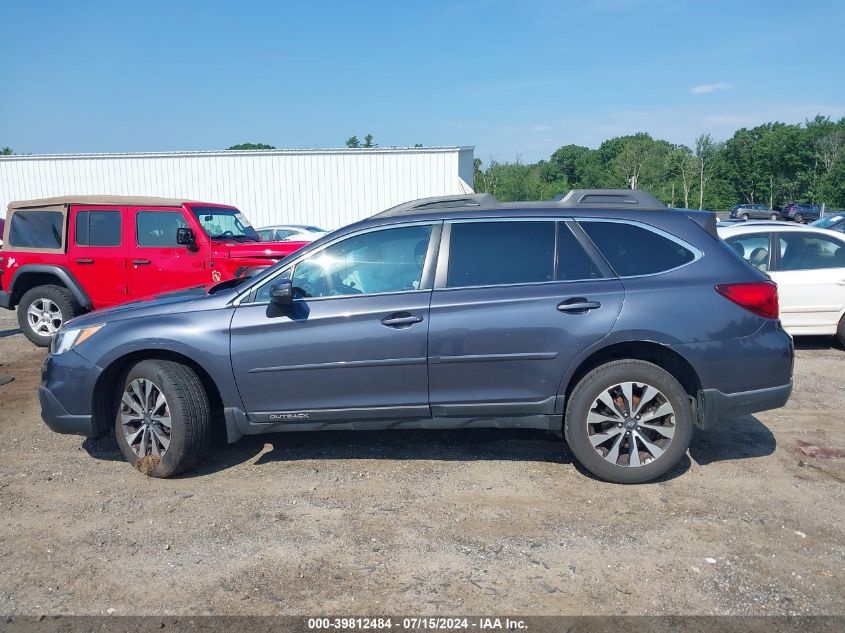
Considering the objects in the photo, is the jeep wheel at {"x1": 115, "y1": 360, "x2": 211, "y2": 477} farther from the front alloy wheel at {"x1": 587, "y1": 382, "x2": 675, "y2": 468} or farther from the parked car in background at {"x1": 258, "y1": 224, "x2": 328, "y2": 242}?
the parked car in background at {"x1": 258, "y1": 224, "x2": 328, "y2": 242}

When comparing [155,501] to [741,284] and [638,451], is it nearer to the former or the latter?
[638,451]

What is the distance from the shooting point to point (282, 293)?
164 inches

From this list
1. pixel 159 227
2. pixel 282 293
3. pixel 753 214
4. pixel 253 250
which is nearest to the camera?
pixel 282 293

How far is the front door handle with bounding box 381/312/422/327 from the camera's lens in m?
4.23

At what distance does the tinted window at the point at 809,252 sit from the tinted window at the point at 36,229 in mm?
9269

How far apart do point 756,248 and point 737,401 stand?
460 centimetres

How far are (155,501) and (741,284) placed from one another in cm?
397

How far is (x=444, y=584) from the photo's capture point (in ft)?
10.5

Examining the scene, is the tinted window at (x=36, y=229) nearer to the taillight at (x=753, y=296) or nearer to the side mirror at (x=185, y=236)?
the side mirror at (x=185, y=236)

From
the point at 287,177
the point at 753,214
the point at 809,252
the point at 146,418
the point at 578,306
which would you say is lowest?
the point at 146,418

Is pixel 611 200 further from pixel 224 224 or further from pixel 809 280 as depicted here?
pixel 224 224

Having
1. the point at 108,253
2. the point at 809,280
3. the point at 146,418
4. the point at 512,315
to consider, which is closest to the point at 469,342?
the point at 512,315

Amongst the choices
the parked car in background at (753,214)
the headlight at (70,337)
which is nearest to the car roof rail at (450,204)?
the headlight at (70,337)

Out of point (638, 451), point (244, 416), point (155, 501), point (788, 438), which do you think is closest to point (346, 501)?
point (244, 416)
